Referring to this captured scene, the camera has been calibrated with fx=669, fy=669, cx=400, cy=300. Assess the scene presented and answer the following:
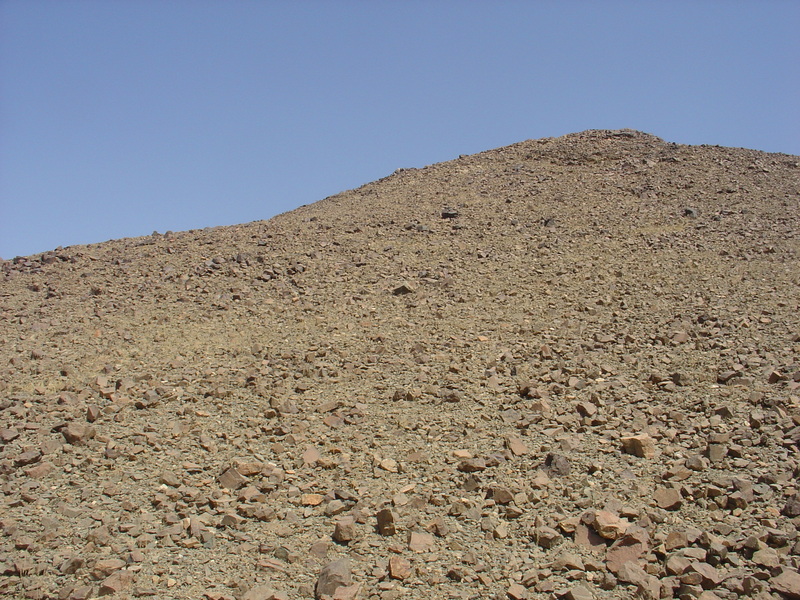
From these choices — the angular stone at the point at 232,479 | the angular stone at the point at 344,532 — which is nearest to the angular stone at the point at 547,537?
the angular stone at the point at 344,532

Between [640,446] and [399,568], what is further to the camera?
[640,446]

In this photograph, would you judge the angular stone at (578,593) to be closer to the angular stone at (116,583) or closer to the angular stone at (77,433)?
the angular stone at (116,583)

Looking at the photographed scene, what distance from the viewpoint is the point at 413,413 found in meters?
7.34

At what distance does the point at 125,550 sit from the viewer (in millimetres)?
5258

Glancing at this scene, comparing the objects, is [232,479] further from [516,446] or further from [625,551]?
[625,551]

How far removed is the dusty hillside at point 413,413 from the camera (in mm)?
5066

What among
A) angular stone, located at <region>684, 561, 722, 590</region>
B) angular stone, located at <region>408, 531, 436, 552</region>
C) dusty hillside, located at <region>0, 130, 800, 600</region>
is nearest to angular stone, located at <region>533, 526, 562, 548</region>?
dusty hillside, located at <region>0, 130, 800, 600</region>

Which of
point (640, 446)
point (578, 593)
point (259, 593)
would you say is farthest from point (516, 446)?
point (259, 593)

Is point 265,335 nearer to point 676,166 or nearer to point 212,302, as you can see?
point 212,302

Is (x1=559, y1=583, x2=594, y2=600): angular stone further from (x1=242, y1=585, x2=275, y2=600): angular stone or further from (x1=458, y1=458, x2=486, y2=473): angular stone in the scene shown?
(x1=242, y1=585, x2=275, y2=600): angular stone

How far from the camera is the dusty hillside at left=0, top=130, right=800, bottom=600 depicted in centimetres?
507

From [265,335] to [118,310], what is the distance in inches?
112

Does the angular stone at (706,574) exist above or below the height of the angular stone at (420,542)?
below

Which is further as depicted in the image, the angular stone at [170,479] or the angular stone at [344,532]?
the angular stone at [170,479]
